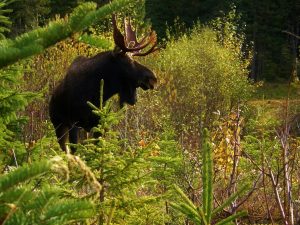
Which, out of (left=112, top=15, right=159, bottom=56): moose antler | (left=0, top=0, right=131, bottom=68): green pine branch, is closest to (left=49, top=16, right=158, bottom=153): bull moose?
(left=112, top=15, right=159, bottom=56): moose antler

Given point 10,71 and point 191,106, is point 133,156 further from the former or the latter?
point 191,106

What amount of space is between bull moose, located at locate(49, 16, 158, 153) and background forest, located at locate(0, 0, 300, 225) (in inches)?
15.1

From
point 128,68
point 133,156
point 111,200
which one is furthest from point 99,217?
point 128,68

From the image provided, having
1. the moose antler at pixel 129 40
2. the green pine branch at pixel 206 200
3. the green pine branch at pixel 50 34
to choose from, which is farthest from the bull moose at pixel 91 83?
the green pine branch at pixel 50 34

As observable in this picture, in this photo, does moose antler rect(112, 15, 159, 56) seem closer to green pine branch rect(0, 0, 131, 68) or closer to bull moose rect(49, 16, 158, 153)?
bull moose rect(49, 16, 158, 153)

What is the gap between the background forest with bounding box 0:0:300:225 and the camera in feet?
4.67

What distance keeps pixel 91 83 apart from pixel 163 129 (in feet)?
16.4

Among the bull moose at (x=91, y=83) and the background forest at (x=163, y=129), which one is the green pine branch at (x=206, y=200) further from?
the bull moose at (x=91, y=83)

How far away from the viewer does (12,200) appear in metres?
1.40

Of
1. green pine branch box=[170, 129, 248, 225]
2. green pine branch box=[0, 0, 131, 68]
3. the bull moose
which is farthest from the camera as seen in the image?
the bull moose

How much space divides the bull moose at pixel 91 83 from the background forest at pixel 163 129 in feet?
1.26

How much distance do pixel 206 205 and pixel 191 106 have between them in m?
19.1

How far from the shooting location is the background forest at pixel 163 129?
142 cm

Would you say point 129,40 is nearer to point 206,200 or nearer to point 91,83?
point 91,83
